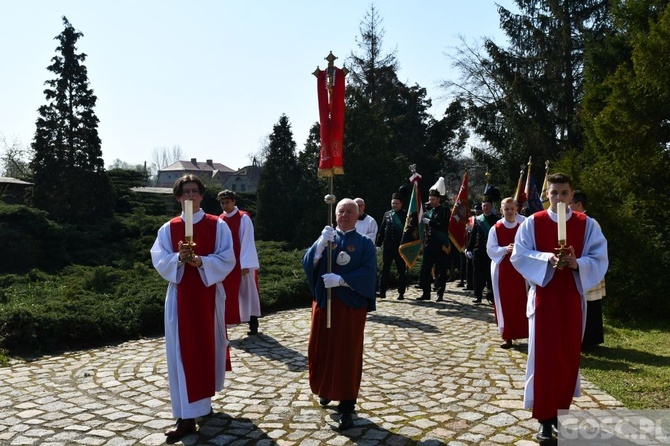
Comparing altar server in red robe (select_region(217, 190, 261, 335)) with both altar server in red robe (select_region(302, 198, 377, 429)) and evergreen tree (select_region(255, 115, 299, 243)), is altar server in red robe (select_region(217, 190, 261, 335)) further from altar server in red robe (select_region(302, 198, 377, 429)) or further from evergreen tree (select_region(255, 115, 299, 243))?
evergreen tree (select_region(255, 115, 299, 243))

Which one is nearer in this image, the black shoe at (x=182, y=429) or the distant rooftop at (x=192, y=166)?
the black shoe at (x=182, y=429)

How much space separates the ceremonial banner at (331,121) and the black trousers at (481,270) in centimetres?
602

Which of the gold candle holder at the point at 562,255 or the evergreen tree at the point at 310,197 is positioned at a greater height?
the evergreen tree at the point at 310,197

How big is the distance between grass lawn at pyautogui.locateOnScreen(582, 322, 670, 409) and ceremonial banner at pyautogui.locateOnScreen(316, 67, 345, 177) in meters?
3.59

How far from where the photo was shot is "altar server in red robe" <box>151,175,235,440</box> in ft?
16.3

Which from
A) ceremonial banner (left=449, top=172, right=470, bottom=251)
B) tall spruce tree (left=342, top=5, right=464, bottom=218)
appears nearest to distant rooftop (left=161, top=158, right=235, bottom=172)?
tall spruce tree (left=342, top=5, right=464, bottom=218)

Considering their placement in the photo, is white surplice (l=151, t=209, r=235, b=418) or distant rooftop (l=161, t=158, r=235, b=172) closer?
white surplice (l=151, t=209, r=235, b=418)

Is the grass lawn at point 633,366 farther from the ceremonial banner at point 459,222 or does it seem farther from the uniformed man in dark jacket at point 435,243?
the ceremonial banner at point 459,222

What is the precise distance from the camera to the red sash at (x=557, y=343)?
4691 millimetres

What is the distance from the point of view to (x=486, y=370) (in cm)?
688

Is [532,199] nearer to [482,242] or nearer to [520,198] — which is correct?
[520,198]

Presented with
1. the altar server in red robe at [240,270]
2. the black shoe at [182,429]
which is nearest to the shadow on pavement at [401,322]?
the altar server in red robe at [240,270]

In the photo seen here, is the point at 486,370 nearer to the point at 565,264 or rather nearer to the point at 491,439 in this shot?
the point at 491,439

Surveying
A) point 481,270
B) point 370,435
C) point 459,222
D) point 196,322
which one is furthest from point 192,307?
point 459,222
